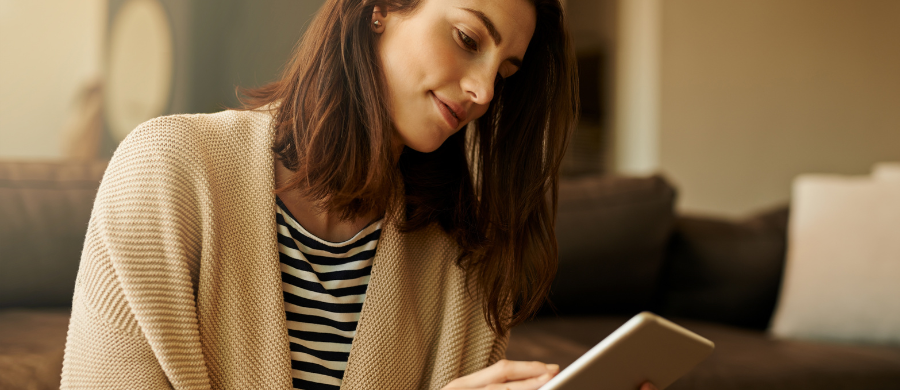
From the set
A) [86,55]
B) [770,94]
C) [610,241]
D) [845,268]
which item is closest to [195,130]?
[610,241]

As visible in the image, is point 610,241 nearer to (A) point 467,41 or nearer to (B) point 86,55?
(A) point 467,41

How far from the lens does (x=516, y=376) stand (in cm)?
81

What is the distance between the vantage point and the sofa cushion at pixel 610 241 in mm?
1773

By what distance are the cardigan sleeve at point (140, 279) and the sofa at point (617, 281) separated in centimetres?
39

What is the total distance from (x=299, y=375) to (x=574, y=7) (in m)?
2.43

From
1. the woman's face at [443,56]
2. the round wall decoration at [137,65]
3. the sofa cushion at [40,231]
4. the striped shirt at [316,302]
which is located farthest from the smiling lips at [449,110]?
the round wall decoration at [137,65]

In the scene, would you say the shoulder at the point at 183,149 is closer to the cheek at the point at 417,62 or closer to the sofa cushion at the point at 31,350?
the cheek at the point at 417,62

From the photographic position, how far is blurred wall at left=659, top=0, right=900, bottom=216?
2789 millimetres

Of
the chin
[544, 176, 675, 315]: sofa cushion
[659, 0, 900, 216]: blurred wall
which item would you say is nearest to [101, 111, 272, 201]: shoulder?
the chin

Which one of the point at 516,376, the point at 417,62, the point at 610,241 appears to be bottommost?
the point at 610,241

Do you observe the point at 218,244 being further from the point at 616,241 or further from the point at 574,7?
the point at 574,7

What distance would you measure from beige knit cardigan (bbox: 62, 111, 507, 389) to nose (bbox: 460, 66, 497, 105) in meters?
0.24

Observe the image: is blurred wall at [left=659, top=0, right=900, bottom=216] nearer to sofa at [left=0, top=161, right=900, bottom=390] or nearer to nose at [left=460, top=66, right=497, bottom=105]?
sofa at [left=0, top=161, right=900, bottom=390]

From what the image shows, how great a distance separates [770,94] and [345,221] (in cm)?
248
